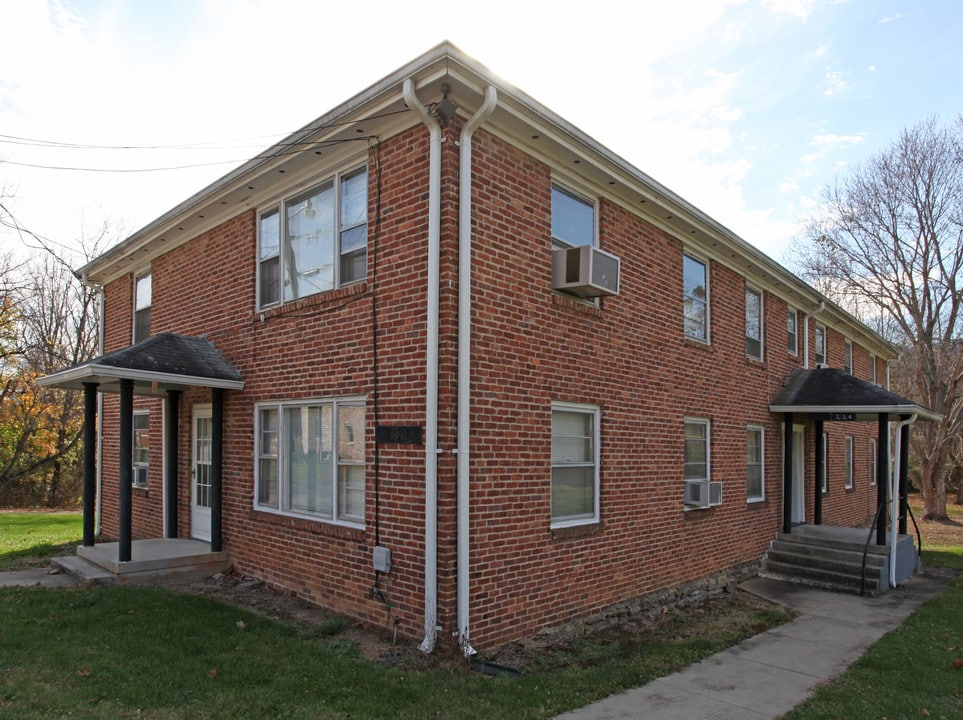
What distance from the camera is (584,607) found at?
763 centimetres

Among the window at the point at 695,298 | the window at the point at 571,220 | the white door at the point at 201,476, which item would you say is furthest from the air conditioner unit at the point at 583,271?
the white door at the point at 201,476

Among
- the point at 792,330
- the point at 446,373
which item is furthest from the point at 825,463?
the point at 446,373

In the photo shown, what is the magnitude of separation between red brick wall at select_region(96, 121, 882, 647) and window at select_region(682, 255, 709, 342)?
0.23 metres

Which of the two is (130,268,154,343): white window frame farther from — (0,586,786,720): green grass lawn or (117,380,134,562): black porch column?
(0,586,786,720): green grass lawn

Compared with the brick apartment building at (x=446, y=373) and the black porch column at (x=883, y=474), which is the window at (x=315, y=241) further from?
Result: the black porch column at (x=883, y=474)

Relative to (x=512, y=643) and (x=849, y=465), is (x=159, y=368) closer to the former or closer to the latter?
(x=512, y=643)

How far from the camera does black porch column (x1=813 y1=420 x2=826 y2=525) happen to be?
13492 millimetres

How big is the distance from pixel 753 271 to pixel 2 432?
944 inches

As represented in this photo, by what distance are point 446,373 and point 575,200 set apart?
10.5 feet

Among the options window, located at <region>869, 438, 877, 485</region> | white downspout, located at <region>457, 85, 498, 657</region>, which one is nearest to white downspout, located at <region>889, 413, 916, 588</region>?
window, located at <region>869, 438, 877, 485</region>

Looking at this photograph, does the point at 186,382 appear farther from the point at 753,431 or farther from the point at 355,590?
the point at 753,431

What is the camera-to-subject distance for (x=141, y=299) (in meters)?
12.2

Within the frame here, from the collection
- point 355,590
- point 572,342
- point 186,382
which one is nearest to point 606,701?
point 355,590

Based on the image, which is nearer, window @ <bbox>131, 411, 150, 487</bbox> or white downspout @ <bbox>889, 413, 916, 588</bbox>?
white downspout @ <bbox>889, 413, 916, 588</bbox>
